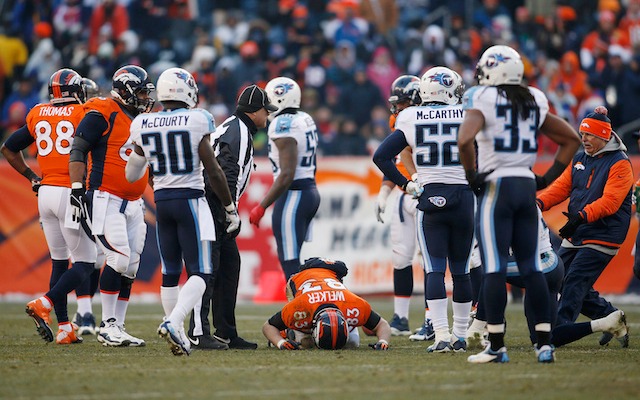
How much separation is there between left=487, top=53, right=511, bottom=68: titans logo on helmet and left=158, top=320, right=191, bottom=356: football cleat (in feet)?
9.53

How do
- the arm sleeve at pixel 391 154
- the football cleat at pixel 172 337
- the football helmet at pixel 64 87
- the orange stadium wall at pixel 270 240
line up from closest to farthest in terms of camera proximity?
the football cleat at pixel 172 337 < the arm sleeve at pixel 391 154 < the football helmet at pixel 64 87 < the orange stadium wall at pixel 270 240

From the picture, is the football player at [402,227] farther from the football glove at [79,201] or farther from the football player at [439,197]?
the football glove at [79,201]

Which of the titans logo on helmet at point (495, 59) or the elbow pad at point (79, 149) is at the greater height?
the titans logo on helmet at point (495, 59)

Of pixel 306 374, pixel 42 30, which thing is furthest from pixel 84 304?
pixel 42 30

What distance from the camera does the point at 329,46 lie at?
65.0 feet

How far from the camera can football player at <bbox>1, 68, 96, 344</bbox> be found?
9.60 meters

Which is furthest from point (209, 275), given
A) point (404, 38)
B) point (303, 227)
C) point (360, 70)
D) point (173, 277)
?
point (404, 38)

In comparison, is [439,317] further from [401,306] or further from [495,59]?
[401,306]

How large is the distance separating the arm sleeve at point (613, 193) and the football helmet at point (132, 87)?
12.7ft

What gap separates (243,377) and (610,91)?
13235 mm

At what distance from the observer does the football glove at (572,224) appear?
31.1 feet

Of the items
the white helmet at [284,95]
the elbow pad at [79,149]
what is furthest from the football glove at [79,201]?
the white helmet at [284,95]

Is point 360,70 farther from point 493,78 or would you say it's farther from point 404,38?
point 493,78

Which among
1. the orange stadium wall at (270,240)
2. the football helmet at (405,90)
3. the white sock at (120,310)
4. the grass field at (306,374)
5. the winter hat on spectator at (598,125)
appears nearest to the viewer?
the grass field at (306,374)
